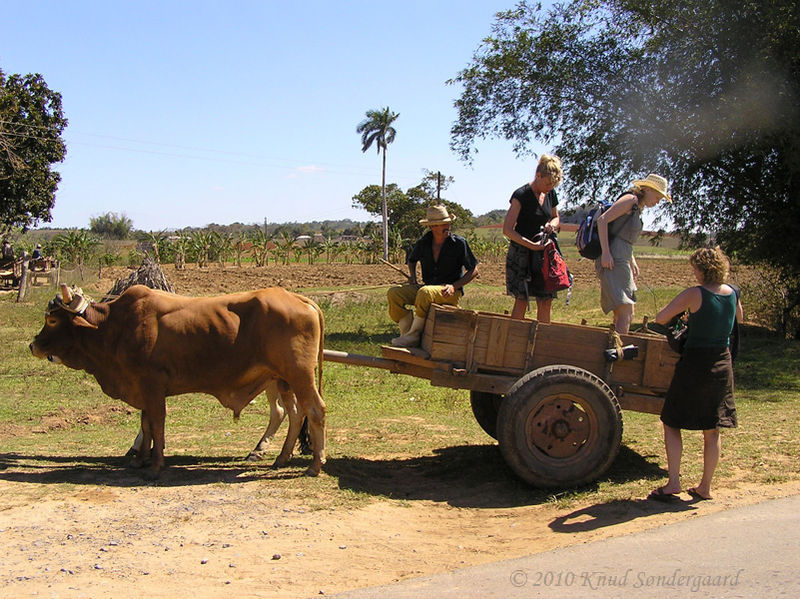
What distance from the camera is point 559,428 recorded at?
6.34m

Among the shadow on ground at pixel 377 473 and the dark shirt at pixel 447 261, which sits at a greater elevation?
the dark shirt at pixel 447 261

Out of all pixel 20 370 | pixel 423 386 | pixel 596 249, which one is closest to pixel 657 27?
pixel 423 386

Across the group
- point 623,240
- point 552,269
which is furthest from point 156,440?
point 623,240

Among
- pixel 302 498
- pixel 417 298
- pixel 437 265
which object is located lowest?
pixel 302 498

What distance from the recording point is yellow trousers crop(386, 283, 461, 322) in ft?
22.2

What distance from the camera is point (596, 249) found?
7.00 m

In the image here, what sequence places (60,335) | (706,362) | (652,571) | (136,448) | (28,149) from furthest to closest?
(28,149)
(136,448)
(60,335)
(706,362)
(652,571)

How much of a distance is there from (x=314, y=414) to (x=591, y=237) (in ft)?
9.47

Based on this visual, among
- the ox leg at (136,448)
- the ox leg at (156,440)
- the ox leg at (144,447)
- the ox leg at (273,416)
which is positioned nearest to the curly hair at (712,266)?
the ox leg at (273,416)

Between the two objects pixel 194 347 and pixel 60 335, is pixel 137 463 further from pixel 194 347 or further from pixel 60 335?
pixel 60 335

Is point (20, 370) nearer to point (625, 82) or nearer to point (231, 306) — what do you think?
point (231, 306)

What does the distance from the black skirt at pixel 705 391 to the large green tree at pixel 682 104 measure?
32.2ft

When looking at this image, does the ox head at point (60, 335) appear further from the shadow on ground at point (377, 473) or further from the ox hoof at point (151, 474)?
the ox hoof at point (151, 474)

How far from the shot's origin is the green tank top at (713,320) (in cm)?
565
